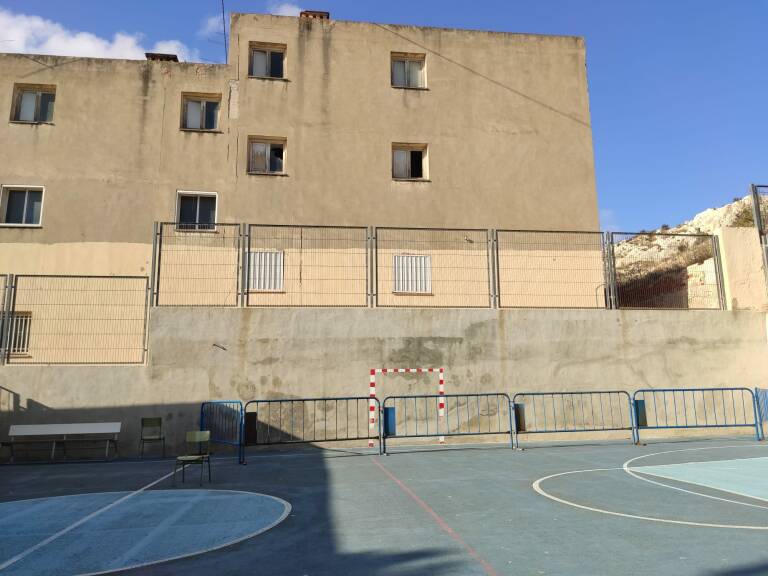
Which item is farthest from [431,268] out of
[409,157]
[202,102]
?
[202,102]

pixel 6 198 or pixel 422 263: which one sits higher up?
pixel 6 198

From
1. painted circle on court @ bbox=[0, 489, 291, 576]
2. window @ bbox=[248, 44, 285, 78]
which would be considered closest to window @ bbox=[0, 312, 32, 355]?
painted circle on court @ bbox=[0, 489, 291, 576]

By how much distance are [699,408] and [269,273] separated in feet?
43.3

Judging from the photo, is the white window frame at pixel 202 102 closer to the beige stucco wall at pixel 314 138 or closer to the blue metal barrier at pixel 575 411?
the beige stucco wall at pixel 314 138

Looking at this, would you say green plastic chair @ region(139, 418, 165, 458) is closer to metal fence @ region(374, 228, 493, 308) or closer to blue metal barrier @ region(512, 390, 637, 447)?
metal fence @ region(374, 228, 493, 308)

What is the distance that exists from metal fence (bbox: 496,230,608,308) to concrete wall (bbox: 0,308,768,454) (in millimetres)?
1417

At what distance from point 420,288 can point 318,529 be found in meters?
13.9

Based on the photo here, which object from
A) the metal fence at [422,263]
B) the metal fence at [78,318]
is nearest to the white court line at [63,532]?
the metal fence at [78,318]

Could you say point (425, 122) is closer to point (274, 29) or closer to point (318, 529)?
point (274, 29)

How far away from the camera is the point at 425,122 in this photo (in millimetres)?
21734

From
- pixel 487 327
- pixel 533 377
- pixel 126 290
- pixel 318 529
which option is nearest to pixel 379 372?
pixel 487 327

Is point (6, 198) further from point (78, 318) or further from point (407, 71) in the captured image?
point (407, 71)

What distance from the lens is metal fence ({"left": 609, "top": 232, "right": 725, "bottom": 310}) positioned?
57.3 ft

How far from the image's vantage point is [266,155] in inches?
831
